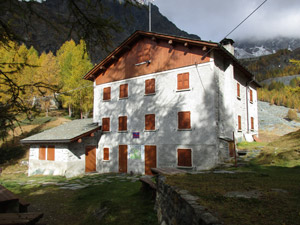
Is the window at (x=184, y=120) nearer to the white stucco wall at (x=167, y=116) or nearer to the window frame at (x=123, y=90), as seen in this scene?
the white stucco wall at (x=167, y=116)

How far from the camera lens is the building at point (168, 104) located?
47.3 feet

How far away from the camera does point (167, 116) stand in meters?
15.9

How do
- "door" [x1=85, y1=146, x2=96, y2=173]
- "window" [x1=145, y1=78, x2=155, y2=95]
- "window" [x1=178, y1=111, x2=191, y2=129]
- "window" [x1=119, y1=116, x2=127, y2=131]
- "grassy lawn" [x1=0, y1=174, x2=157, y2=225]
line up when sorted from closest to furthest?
"grassy lawn" [x1=0, y1=174, x2=157, y2=225]
"window" [x1=178, y1=111, x2=191, y2=129]
"window" [x1=145, y1=78, x2=155, y2=95]
"window" [x1=119, y1=116, x2=127, y2=131]
"door" [x1=85, y1=146, x2=96, y2=173]

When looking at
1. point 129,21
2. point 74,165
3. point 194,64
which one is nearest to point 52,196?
point 74,165

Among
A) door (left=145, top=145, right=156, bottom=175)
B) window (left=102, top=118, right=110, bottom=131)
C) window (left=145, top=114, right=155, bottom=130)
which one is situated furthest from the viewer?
window (left=102, top=118, right=110, bottom=131)

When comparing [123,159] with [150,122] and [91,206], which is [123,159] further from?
[91,206]

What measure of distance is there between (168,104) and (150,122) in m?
2.12

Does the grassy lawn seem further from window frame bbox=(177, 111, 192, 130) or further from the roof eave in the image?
the roof eave

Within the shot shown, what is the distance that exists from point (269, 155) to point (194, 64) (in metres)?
7.61

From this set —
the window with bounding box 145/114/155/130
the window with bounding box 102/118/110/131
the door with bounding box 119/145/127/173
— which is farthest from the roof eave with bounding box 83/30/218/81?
the door with bounding box 119/145/127/173

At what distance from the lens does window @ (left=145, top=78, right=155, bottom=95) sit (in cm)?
1698

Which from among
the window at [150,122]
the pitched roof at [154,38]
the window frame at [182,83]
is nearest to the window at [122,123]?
the window at [150,122]

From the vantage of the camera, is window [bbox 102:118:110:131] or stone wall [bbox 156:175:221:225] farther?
window [bbox 102:118:110:131]

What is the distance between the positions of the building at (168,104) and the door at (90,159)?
0.37 m
